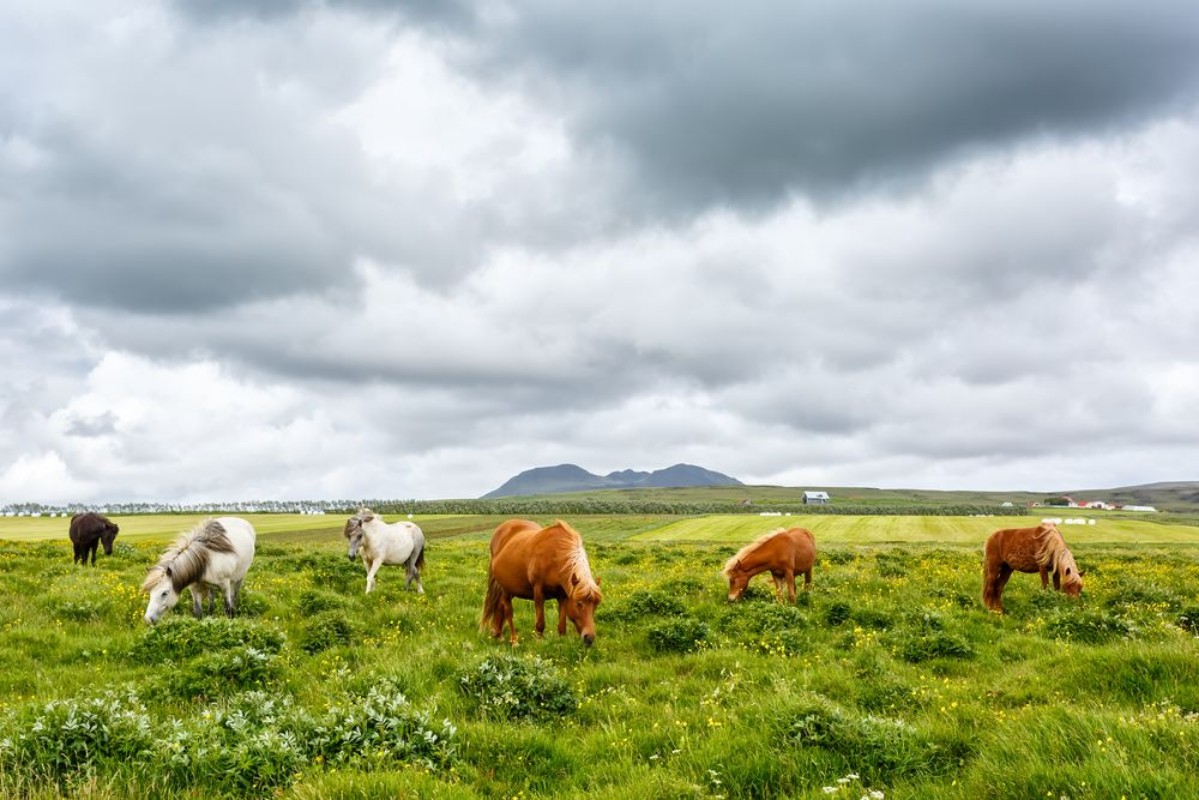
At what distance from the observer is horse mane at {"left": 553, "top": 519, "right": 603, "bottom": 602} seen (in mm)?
12078

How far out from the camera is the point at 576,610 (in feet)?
39.9

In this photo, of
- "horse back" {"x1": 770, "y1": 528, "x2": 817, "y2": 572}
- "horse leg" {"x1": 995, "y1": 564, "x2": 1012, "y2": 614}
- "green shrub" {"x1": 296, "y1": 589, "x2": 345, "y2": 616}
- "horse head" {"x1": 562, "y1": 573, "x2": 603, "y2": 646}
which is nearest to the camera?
"horse head" {"x1": 562, "y1": 573, "x2": 603, "y2": 646}

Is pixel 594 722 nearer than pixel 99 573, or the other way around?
pixel 594 722

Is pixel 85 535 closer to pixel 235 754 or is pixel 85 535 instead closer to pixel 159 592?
pixel 159 592

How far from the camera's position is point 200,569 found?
14422mm

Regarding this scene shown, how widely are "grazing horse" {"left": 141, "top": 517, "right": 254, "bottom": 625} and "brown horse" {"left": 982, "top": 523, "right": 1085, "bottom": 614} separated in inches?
731

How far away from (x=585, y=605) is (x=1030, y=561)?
12463 mm

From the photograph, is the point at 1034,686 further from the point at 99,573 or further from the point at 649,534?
the point at 649,534

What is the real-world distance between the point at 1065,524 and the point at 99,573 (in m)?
97.0

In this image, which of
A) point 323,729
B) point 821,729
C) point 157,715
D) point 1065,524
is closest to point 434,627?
point 157,715

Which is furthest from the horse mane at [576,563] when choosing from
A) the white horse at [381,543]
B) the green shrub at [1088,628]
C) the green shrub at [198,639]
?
the green shrub at [1088,628]

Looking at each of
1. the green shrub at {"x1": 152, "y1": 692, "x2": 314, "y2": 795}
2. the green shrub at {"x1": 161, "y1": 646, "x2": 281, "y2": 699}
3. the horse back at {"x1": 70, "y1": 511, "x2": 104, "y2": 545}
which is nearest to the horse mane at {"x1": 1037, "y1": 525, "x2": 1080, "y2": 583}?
the green shrub at {"x1": 152, "y1": 692, "x2": 314, "y2": 795}

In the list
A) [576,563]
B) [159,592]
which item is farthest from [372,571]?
[576,563]

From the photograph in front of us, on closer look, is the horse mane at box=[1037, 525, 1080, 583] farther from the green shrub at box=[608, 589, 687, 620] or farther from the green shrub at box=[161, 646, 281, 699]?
the green shrub at box=[161, 646, 281, 699]
